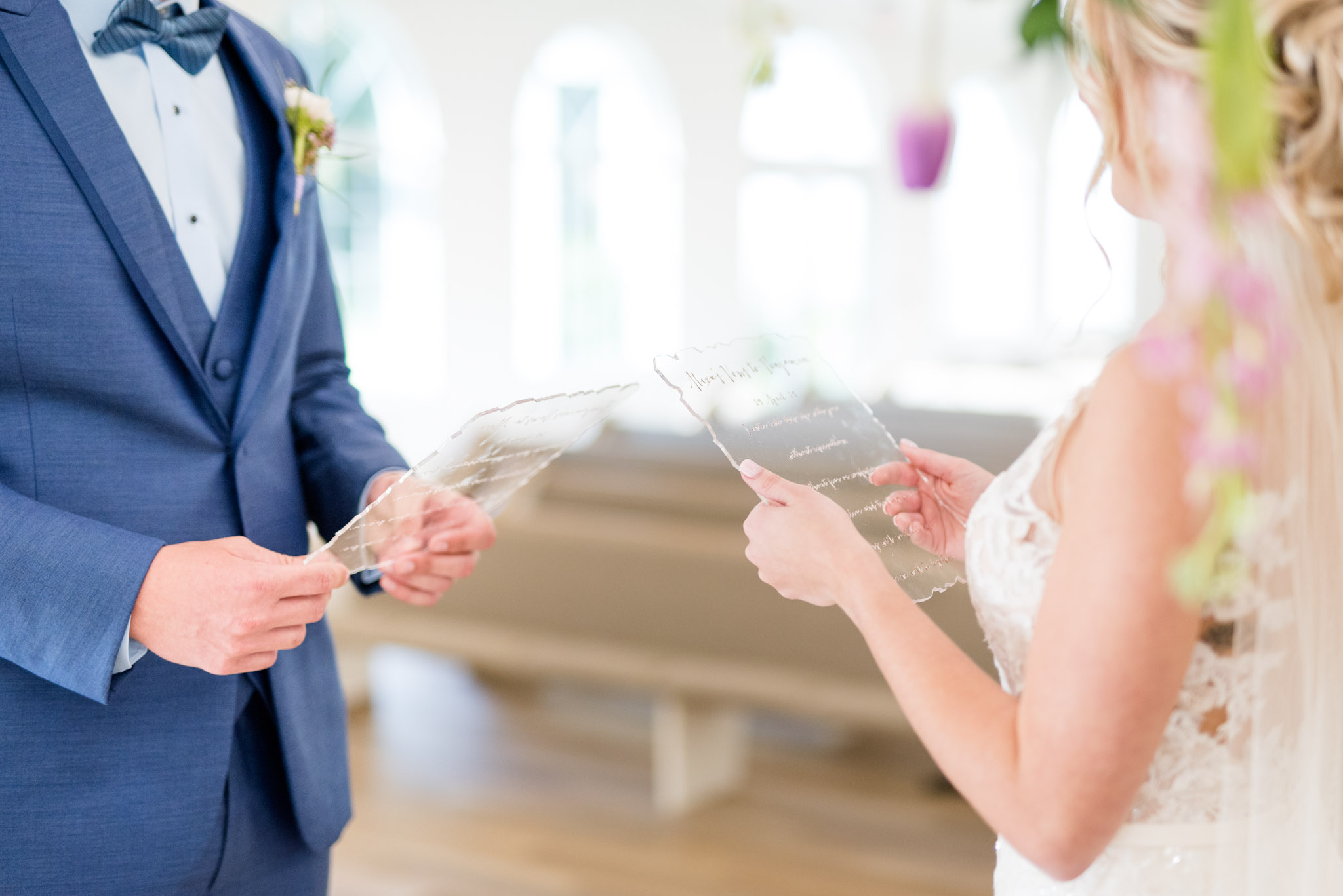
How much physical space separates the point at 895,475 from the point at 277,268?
2.22 feet

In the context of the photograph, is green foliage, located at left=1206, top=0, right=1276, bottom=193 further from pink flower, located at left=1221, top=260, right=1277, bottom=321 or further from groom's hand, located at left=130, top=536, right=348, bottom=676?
groom's hand, located at left=130, top=536, right=348, bottom=676

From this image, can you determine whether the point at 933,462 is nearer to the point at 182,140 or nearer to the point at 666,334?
the point at 182,140

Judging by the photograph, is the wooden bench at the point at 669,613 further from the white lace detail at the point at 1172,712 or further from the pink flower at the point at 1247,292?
the pink flower at the point at 1247,292

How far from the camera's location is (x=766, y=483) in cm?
97

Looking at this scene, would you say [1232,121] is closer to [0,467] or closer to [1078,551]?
[1078,551]

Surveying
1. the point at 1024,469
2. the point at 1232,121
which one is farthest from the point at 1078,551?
the point at 1232,121

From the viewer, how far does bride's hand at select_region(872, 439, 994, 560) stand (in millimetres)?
1137

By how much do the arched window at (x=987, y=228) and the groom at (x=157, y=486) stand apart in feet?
37.6

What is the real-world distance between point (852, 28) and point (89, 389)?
35.0 feet

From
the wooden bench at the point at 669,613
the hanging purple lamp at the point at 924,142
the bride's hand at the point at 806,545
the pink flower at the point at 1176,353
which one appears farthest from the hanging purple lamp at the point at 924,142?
the pink flower at the point at 1176,353

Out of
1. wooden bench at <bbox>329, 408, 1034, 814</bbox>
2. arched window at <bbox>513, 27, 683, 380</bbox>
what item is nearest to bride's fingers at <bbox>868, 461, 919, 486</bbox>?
wooden bench at <bbox>329, 408, 1034, 814</bbox>

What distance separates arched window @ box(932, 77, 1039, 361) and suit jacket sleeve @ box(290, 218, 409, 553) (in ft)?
36.9

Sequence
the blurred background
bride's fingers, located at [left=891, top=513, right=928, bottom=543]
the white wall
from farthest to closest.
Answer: the white wall < the blurred background < bride's fingers, located at [left=891, top=513, right=928, bottom=543]

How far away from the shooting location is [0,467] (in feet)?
3.48
